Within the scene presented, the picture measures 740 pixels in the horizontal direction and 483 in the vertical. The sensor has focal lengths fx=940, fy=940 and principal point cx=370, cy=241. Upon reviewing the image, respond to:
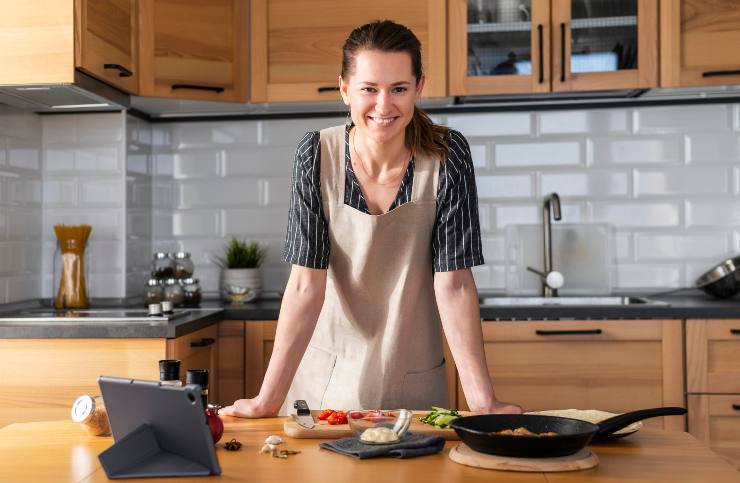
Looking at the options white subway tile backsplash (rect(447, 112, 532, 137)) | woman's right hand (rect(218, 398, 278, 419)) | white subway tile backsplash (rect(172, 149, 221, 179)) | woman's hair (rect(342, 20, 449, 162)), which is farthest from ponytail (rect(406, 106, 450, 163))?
white subway tile backsplash (rect(172, 149, 221, 179))

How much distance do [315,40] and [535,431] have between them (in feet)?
7.92

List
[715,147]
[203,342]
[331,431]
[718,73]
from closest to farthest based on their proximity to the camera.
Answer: [331,431], [203,342], [718,73], [715,147]

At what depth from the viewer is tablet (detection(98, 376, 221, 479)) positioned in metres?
1.41

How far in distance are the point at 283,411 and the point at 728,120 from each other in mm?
2361

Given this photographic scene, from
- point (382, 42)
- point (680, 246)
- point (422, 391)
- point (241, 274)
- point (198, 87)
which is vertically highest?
point (198, 87)

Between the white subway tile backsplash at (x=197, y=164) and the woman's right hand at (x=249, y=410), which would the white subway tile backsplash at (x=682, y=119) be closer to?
the white subway tile backsplash at (x=197, y=164)

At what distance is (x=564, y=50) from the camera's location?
359cm

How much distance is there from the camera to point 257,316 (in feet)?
11.2

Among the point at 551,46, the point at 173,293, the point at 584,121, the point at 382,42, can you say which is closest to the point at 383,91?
the point at 382,42

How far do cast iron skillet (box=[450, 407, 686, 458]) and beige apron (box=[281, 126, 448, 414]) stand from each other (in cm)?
68

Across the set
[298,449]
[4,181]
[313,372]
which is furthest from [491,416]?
[4,181]

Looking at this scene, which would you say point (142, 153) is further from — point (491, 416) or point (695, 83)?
point (491, 416)

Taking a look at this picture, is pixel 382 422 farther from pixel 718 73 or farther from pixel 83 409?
pixel 718 73

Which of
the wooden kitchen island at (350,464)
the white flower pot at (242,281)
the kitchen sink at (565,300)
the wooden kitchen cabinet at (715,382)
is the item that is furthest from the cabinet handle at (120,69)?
the wooden kitchen cabinet at (715,382)
